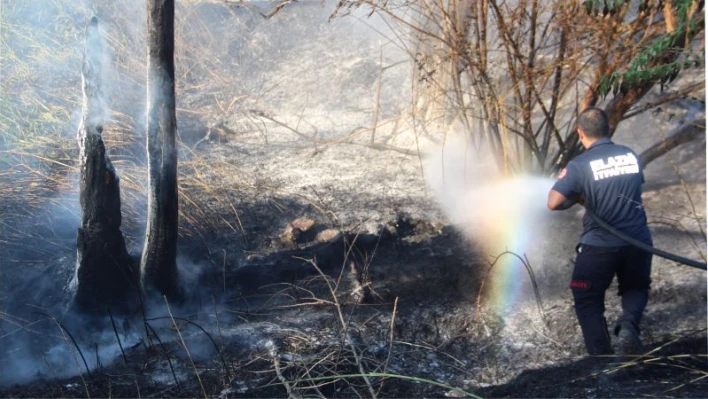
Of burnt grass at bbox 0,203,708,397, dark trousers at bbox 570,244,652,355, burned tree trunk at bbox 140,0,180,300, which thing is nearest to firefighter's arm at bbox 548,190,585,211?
dark trousers at bbox 570,244,652,355

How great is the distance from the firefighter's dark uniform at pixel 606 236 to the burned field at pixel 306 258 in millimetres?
338

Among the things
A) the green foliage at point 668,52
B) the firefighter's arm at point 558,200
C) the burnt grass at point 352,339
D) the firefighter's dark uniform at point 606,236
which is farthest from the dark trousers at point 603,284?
the green foliage at point 668,52

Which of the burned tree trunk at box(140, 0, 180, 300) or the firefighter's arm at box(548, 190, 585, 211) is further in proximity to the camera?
the burned tree trunk at box(140, 0, 180, 300)

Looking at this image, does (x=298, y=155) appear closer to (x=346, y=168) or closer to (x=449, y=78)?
(x=346, y=168)

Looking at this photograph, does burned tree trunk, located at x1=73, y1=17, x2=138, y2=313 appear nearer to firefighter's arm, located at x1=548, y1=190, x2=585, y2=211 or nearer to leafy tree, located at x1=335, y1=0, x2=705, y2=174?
leafy tree, located at x1=335, y1=0, x2=705, y2=174

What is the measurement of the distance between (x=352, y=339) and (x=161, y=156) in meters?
1.98

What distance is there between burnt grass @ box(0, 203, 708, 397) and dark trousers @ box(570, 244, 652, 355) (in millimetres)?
205

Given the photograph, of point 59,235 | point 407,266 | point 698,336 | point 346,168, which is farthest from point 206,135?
point 698,336

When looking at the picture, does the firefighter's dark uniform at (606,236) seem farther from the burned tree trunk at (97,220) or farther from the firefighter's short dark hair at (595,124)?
the burned tree trunk at (97,220)

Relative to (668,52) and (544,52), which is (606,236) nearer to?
(668,52)

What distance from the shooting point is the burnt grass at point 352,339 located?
170 inches

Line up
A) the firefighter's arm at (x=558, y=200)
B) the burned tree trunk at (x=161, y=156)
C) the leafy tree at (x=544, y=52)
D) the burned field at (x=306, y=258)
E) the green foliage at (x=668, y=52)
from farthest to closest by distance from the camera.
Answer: the leafy tree at (x=544, y=52) < the green foliage at (x=668, y=52) < the burned tree trunk at (x=161, y=156) < the firefighter's arm at (x=558, y=200) < the burned field at (x=306, y=258)

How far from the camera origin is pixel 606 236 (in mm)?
4566

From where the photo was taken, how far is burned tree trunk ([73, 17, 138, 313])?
4871mm
